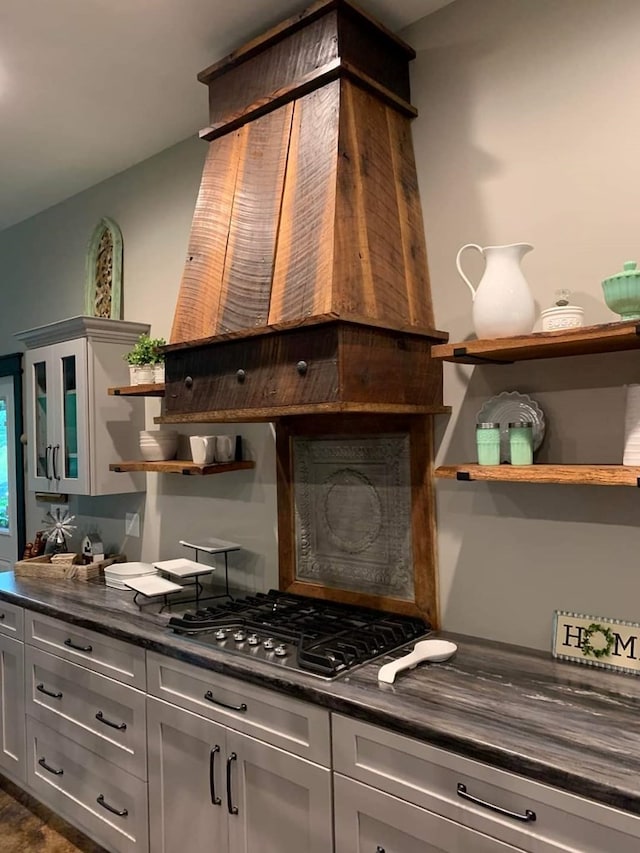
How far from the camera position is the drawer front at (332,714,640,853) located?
47.4 inches

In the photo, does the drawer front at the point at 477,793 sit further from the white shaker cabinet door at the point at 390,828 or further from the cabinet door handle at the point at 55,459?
the cabinet door handle at the point at 55,459

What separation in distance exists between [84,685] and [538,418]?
1902 mm

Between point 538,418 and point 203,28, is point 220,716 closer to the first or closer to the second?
point 538,418

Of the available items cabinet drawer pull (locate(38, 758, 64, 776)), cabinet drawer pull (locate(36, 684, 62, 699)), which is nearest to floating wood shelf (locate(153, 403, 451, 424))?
cabinet drawer pull (locate(36, 684, 62, 699))

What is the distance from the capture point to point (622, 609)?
1.74m

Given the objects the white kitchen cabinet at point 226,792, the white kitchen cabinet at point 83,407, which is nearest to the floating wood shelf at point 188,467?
the white kitchen cabinet at point 83,407

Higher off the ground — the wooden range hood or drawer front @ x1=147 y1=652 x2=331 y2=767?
the wooden range hood

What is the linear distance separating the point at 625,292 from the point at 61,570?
2.75m

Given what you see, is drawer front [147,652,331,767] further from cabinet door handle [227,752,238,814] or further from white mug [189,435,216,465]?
white mug [189,435,216,465]

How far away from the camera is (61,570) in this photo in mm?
3145

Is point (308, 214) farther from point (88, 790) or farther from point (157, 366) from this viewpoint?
point (88, 790)

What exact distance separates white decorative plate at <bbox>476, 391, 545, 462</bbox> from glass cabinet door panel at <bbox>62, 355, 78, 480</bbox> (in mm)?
2085

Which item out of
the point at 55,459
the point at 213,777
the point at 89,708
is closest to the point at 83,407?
the point at 55,459

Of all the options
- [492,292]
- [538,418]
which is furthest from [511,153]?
[538,418]
